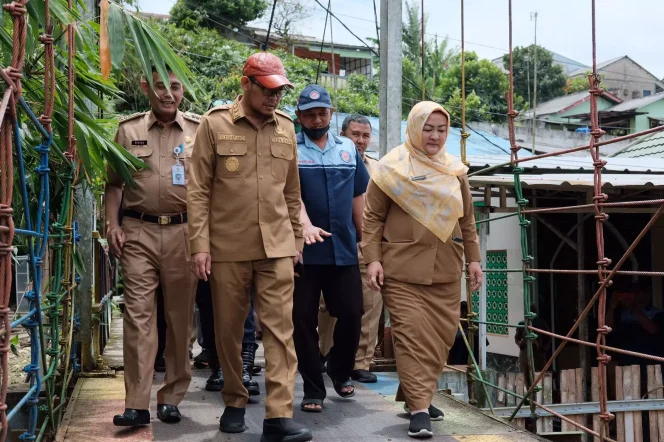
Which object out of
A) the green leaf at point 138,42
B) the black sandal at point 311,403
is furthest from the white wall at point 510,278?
the green leaf at point 138,42

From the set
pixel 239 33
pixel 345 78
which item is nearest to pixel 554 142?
pixel 345 78

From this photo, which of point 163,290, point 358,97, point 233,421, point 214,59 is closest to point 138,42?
point 163,290

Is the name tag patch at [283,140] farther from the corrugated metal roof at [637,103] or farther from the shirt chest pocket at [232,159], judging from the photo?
the corrugated metal roof at [637,103]

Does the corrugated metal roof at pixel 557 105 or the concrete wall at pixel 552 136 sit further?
the corrugated metal roof at pixel 557 105

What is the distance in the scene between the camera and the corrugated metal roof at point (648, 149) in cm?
1442

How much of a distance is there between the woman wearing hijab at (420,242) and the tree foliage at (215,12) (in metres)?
24.4

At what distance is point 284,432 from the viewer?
4.05 meters

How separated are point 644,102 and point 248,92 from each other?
3101cm

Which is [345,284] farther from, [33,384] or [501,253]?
[501,253]

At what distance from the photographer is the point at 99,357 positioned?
604cm

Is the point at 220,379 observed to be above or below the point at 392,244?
below

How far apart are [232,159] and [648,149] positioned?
12381 millimetres

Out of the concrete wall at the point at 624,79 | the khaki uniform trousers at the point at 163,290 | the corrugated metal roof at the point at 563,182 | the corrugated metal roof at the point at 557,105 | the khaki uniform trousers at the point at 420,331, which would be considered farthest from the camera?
the concrete wall at the point at 624,79

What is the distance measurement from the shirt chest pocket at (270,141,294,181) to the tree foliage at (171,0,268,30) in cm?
2465
